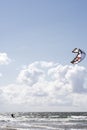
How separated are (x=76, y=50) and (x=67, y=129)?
735 inches

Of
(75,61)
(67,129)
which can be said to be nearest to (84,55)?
(75,61)

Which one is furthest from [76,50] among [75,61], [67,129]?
[67,129]

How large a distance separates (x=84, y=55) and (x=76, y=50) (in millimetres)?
1685

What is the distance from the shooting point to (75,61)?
39.6 m

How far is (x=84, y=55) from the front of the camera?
126ft

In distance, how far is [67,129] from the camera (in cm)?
5384

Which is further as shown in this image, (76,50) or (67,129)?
(67,129)

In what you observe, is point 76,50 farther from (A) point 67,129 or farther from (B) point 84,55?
(A) point 67,129

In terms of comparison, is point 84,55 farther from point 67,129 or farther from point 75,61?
point 67,129

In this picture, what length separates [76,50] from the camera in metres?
39.7

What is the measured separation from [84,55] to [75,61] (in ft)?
5.49

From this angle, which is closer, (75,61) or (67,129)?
(75,61)

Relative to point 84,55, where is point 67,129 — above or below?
below

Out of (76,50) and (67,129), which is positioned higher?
(76,50)
